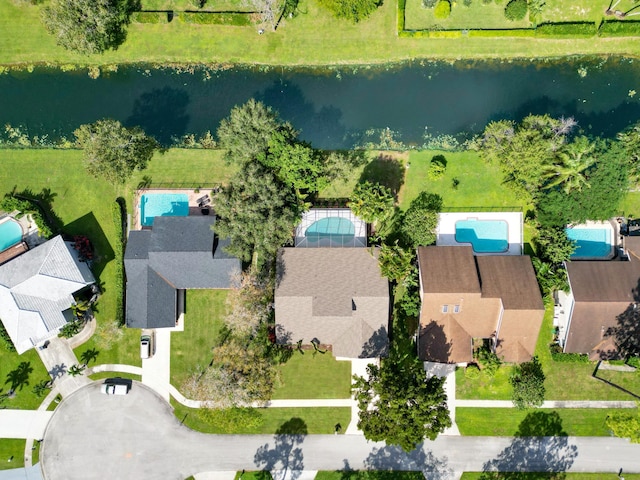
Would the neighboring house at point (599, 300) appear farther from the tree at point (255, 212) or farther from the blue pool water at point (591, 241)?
the tree at point (255, 212)

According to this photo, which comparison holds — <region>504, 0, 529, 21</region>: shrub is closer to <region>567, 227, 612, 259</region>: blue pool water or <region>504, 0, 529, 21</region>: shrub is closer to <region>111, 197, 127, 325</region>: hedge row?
<region>567, 227, 612, 259</region>: blue pool water

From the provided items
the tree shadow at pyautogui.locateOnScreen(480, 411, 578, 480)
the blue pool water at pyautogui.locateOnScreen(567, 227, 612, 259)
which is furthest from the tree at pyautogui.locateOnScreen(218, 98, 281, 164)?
the tree shadow at pyautogui.locateOnScreen(480, 411, 578, 480)

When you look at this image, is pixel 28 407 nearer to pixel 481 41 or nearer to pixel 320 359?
pixel 320 359

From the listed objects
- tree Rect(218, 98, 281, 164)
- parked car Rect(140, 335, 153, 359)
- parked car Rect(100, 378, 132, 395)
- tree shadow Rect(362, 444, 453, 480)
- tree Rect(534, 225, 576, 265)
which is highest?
tree Rect(218, 98, 281, 164)

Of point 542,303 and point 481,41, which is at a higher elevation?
point 481,41

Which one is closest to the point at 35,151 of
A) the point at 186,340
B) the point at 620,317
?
the point at 186,340

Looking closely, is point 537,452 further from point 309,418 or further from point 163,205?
point 163,205
